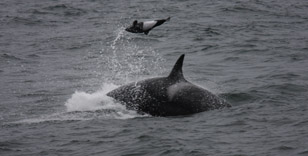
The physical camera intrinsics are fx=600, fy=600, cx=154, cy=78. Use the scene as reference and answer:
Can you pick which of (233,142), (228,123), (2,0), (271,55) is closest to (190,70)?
(271,55)

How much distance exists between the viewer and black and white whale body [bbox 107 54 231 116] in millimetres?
13617

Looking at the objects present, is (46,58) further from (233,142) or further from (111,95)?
(233,142)

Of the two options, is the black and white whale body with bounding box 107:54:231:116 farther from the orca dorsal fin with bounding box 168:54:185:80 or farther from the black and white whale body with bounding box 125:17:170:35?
the black and white whale body with bounding box 125:17:170:35

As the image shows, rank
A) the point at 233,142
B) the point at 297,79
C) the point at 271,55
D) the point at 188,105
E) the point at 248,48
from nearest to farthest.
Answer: the point at 233,142 < the point at 188,105 < the point at 297,79 < the point at 271,55 < the point at 248,48

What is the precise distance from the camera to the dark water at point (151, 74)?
11.9 meters

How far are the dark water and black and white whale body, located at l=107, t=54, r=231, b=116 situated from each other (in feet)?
0.97

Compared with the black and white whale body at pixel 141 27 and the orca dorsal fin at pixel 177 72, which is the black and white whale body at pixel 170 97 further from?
the black and white whale body at pixel 141 27

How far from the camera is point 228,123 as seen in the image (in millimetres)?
12844

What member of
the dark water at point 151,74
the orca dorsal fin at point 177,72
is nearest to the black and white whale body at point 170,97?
the orca dorsal fin at point 177,72

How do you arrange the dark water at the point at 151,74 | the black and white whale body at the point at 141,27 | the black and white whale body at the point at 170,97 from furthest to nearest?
the black and white whale body at the point at 170,97 → the black and white whale body at the point at 141,27 → the dark water at the point at 151,74

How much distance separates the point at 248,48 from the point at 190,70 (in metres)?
4.34

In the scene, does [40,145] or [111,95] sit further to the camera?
[111,95]

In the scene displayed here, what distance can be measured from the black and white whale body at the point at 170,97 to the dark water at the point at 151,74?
0.97ft

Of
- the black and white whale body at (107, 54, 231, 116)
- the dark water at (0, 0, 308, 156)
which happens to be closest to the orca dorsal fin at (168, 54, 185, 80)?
the black and white whale body at (107, 54, 231, 116)
